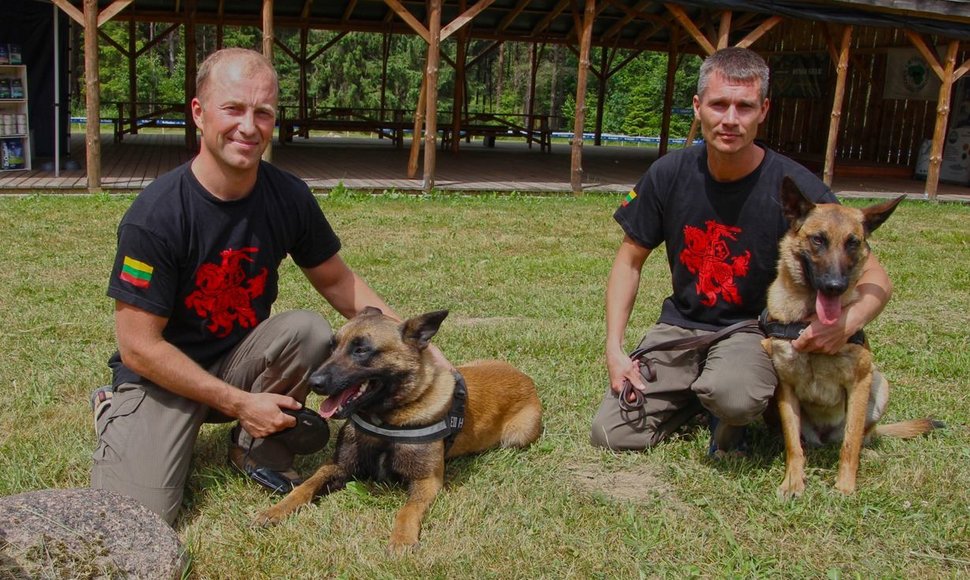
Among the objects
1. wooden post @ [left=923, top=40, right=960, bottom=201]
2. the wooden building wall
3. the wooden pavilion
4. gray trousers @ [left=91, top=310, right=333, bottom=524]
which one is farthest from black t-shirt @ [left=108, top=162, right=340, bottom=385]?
the wooden building wall

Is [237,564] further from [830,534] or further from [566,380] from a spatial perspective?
[566,380]

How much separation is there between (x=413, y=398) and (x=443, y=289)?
11.3 ft

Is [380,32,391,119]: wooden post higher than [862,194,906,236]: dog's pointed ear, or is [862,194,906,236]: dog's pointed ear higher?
[380,32,391,119]: wooden post

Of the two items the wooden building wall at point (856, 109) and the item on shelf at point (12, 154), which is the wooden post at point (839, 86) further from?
the item on shelf at point (12, 154)

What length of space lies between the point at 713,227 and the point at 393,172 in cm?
1136

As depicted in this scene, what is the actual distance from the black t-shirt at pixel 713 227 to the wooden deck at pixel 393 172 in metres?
8.59

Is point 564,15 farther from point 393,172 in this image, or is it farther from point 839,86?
point 839,86

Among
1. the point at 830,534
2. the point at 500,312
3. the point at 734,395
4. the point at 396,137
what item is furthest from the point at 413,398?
the point at 396,137

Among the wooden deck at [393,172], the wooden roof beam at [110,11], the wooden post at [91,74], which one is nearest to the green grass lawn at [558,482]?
the wooden post at [91,74]

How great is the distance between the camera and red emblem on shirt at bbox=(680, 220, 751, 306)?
3.59 meters

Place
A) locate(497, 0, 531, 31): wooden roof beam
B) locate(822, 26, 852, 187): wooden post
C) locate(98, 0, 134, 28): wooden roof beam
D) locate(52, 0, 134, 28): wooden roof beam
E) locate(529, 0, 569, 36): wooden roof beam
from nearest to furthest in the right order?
locate(52, 0, 134, 28): wooden roof beam < locate(98, 0, 134, 28): wooden roof beam < locate(822, 26, 852, 187): wooden post < locate(529, 0, 569, 36): wooden roof beam < locate(497, 0, 531, 31): wooden roof beam

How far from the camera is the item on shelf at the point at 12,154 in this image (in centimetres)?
1222

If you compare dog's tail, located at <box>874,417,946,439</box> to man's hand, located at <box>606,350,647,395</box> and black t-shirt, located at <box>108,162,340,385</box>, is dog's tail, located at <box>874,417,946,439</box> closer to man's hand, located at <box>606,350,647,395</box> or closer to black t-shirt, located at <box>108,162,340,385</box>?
man's hand, located at <box>606,350,647,395</box>

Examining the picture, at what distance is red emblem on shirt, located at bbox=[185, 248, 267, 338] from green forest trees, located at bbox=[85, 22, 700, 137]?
34.7m
